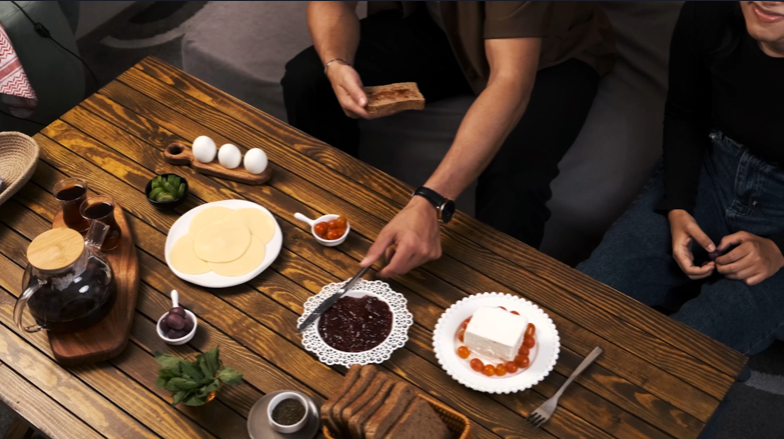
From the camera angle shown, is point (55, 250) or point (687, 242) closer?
point (55, 250)

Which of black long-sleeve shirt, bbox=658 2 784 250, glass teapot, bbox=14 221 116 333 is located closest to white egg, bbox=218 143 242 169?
glass teapot, bbox=14 221 116 333

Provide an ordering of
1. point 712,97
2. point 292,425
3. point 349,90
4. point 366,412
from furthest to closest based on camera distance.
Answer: point 349,90 → point 712,97 → point 292,425 → point 366,412

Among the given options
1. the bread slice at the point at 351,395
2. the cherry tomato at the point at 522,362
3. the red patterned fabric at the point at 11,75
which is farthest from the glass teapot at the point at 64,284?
the red patterned fabric at the point at 11,75

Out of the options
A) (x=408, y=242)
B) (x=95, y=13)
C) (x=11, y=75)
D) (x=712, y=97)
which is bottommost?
(x=95, y=13)

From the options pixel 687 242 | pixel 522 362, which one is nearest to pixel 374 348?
pixel 522 362

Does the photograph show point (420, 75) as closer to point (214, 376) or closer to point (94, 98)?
point (94, 98)

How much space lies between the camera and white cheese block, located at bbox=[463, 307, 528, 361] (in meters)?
1.28

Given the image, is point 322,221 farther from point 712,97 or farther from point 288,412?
point 712,97

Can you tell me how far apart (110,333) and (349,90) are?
0.89 meters

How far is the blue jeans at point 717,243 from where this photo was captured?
1635mm

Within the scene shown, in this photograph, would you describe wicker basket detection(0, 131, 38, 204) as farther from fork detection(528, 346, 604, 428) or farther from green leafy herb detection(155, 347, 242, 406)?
fork detection(528, 346, 604, 428)

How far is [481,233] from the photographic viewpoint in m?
1.56

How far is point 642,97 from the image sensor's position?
2.25m

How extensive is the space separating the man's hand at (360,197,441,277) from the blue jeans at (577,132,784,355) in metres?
0.52
